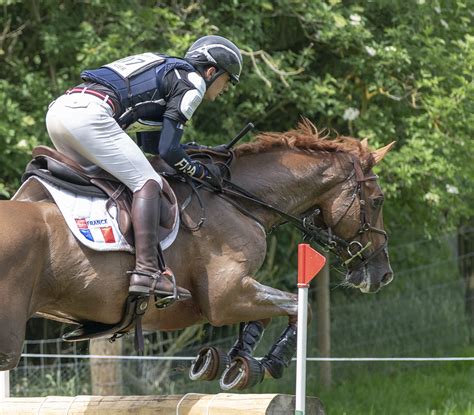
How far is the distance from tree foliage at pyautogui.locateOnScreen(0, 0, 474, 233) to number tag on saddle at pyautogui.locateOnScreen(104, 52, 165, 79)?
368cm

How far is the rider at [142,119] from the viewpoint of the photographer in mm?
5938

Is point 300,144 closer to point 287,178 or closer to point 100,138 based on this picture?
point 287,178

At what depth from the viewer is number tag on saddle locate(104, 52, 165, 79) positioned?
20.4 ft

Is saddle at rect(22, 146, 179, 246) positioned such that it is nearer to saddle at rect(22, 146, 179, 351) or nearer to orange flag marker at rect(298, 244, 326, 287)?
saddle at rect(22, 146, 179, 351)

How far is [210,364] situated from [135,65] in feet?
5.90

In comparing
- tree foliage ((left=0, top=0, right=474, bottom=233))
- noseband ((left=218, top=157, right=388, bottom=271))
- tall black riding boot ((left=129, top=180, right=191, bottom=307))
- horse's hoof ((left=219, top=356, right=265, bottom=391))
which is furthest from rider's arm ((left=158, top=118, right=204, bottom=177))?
tree foliage ((left=0, top=0, right=474, bottom=233))

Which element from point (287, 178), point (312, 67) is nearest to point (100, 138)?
point (287, 178)

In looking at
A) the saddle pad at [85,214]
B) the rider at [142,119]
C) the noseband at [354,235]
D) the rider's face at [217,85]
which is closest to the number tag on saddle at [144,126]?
the rider at [142,119]

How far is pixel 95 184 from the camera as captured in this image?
6035 millimetres

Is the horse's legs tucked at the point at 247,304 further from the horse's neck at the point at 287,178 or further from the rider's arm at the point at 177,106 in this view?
the rider's arm at the point at 177,106

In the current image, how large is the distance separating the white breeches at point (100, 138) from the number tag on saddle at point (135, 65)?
254 millimetres

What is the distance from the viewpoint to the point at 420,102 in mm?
11211

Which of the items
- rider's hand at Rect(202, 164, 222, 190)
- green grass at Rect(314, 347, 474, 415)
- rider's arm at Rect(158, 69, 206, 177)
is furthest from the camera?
green grass at Rect(314, 347, 474, 415)

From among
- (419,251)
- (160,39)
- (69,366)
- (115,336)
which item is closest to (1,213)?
(115,336)
